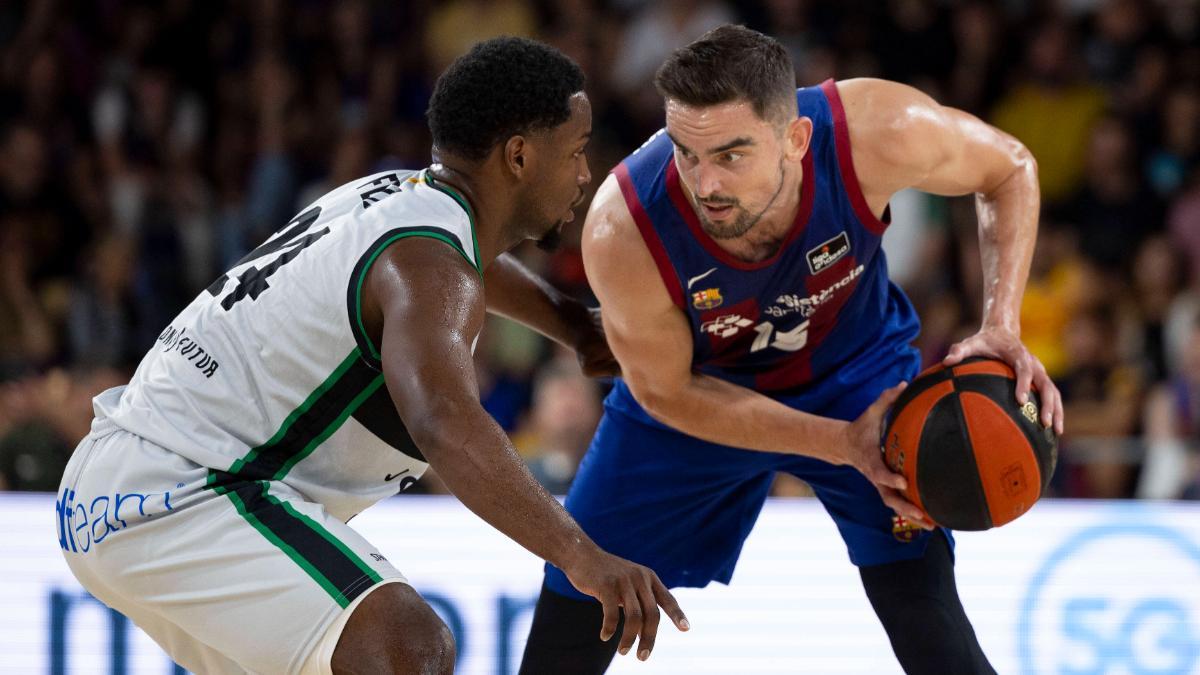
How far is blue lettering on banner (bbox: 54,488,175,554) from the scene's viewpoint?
2.88 m

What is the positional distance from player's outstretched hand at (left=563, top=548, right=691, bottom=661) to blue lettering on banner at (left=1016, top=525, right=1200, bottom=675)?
2668 mm

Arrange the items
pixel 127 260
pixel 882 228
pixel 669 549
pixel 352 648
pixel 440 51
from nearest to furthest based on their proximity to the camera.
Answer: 1. pixel 352 648
2. pixel 882 228
3. pixel 669 549
4. pixel 127 260
5. pixel 440 51

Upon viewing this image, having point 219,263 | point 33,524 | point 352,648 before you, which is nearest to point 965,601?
point 352,648

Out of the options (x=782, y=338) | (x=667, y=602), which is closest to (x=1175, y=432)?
(x=782, y=338)

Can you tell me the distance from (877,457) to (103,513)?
1714 millimetres

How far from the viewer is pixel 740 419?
3.64 meters

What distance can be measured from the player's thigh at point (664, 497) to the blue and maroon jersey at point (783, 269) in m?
0.22

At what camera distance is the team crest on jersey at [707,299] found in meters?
3.64

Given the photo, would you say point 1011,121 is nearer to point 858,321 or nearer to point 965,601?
point 965,601

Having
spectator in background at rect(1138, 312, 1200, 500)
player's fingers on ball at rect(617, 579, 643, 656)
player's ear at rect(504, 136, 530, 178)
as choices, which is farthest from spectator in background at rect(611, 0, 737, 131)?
player's fingers on ball at rect(617, 579, 643, 656)

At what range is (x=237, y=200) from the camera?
905cm

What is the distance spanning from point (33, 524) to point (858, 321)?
2937 millimetres

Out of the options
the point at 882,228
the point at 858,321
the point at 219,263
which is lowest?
the point at 219,263

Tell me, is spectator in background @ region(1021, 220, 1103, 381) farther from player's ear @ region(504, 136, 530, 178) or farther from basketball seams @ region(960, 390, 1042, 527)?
player's ear @ region(504, 136, 530, 178)
